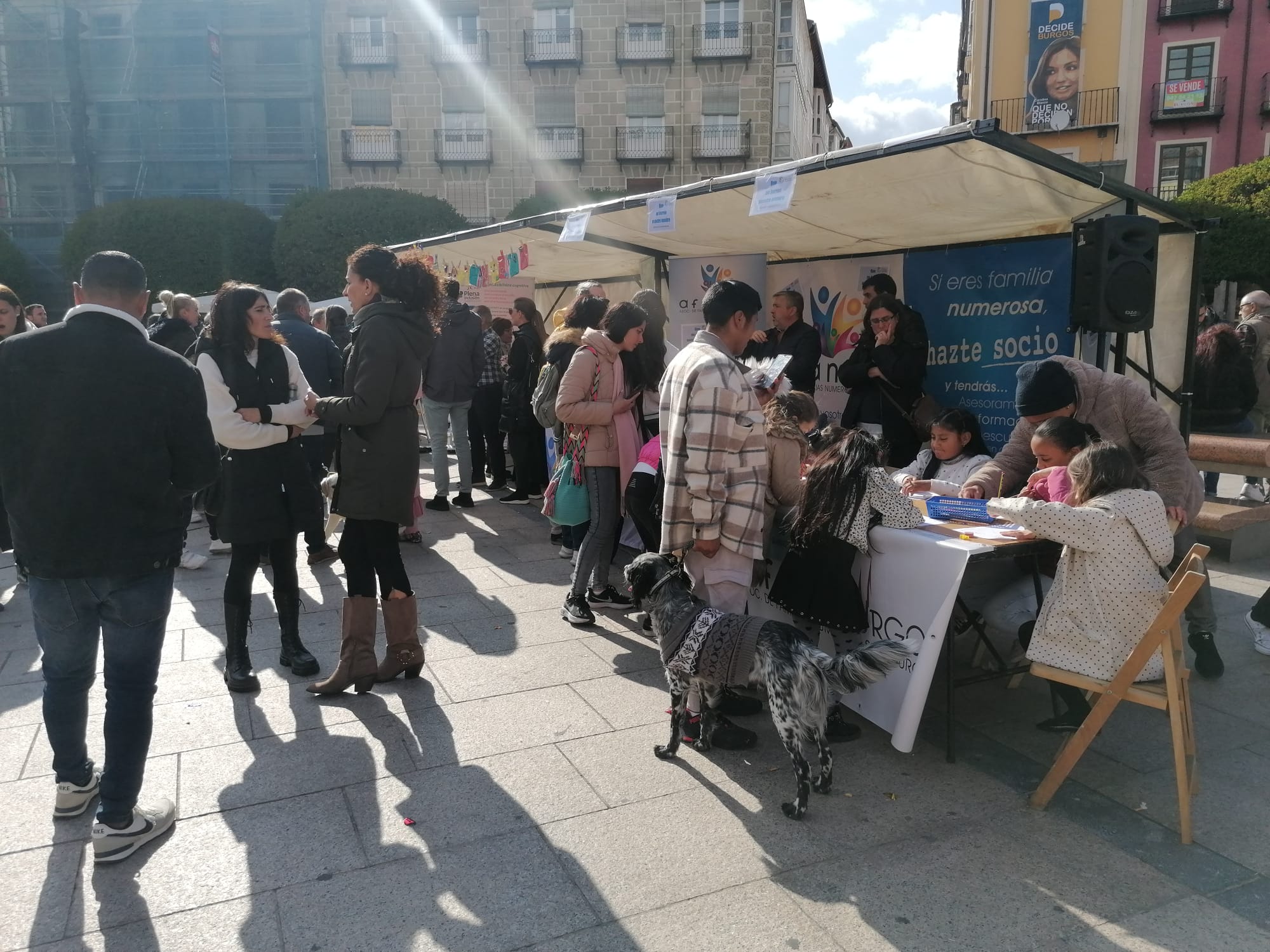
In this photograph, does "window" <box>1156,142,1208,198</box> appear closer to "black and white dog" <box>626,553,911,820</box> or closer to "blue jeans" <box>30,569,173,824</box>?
"black and white dog" <box>626,553,911,820</box>

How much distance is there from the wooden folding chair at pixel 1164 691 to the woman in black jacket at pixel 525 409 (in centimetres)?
511

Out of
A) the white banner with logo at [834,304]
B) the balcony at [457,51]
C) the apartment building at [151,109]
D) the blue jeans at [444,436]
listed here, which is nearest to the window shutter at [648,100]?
the balcony at [457,51]

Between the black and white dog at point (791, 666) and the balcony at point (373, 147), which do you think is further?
the balcony at point (373, 147)

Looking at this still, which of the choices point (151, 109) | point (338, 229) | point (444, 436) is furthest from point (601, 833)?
point (151, 109)

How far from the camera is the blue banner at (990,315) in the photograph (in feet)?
17.8

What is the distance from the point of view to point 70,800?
3096 millimetres

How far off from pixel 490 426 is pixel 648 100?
29.8 meters

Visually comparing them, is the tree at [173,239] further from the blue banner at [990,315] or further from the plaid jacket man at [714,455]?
the plaid jacket man at [714,455]

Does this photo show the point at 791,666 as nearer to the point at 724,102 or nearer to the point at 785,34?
the point at 724,102

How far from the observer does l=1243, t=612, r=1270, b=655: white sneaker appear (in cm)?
452

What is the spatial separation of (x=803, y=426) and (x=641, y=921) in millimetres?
2096

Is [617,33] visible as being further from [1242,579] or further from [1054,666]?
[1054,666]

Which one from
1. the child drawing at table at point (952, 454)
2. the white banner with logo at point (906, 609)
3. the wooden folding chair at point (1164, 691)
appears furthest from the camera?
the child drawing at table at point (952, 454)

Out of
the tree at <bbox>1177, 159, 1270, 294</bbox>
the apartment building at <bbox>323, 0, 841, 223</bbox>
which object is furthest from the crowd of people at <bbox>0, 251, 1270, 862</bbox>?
the apartment building at <bbox>323, 0, 841, 223</bbox>
